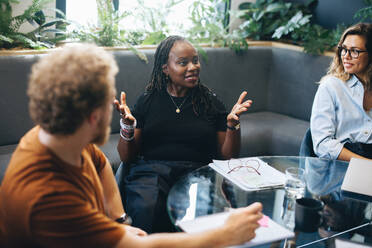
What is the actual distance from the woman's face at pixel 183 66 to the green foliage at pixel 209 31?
1264mm

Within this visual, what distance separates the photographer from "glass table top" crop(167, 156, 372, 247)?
1.50 metres

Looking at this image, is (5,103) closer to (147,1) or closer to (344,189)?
(147,1)

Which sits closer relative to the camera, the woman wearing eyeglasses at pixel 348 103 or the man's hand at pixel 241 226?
the man's hand at pixel 241 226

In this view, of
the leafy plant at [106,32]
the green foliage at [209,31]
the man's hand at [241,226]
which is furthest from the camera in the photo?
Result: the green foliage at [209,31]

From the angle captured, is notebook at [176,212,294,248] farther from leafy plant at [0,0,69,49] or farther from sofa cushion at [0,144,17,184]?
leafy plant at [0,0,69,49]

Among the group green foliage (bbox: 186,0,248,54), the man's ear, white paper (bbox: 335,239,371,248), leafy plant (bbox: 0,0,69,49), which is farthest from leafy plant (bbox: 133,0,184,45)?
white paper (bbox: 335,239,371,248)

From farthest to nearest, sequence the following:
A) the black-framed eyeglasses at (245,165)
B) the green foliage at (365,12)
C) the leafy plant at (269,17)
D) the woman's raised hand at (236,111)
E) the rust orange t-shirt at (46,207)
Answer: the leafy plant at (269,17), the green foliage at (365,12), the woman's raised hand at (236,111), the black-framed eyeglasses at (245,165), the rust orange t-shirt at (46,207)

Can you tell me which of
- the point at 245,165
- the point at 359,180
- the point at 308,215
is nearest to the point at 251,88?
the point at 245,165

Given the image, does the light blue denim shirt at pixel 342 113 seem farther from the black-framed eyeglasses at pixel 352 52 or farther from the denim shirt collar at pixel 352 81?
the black-framed eyeglasses at pixel 352 52

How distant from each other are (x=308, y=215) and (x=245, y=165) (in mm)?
499

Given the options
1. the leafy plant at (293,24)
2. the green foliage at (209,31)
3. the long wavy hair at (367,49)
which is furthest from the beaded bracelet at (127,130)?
the leafy plant at (293,24)

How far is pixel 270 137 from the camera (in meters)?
3.46

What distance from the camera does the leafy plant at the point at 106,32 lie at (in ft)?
10.4

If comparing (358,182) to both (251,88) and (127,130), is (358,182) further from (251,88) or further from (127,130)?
(251,88)
